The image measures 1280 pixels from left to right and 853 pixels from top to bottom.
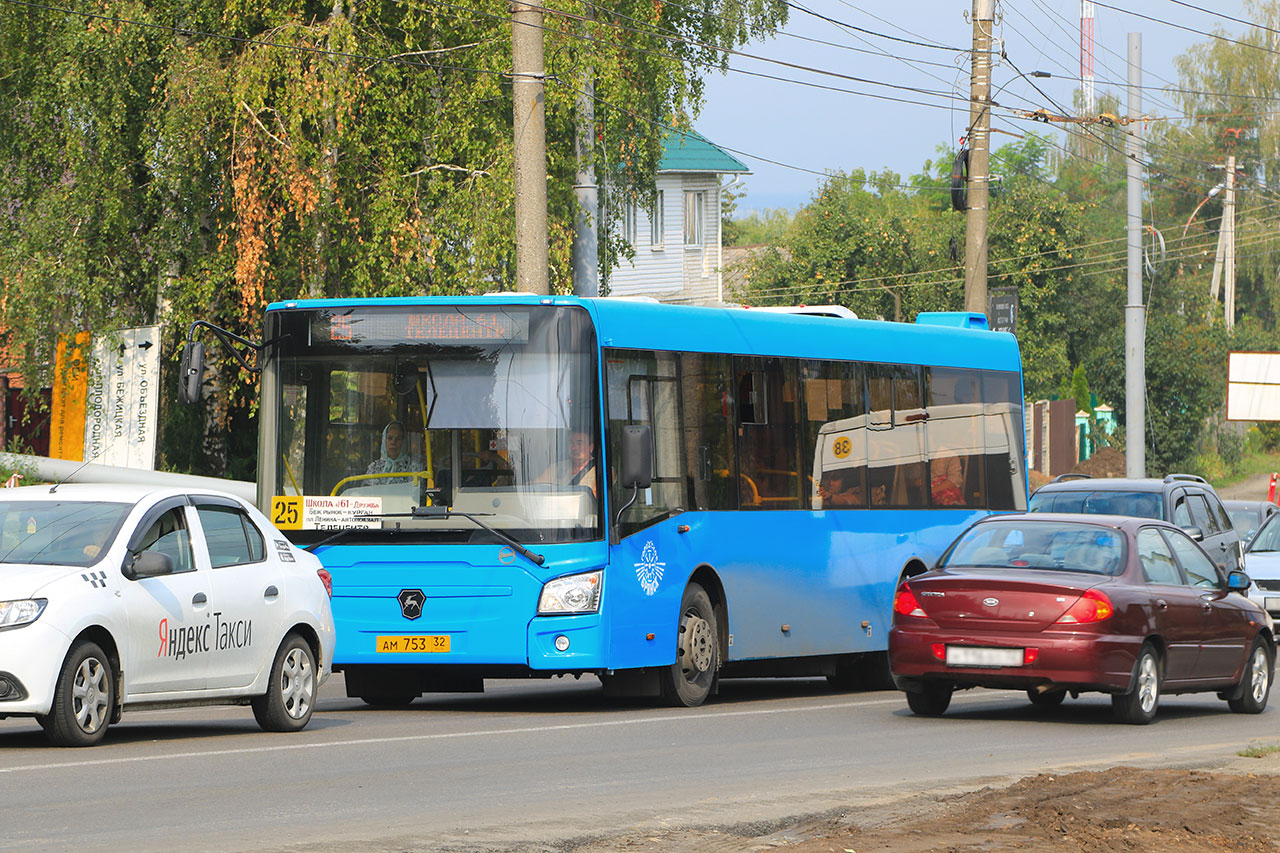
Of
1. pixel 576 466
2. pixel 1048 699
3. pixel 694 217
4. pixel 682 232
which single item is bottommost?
pixel 1048 699

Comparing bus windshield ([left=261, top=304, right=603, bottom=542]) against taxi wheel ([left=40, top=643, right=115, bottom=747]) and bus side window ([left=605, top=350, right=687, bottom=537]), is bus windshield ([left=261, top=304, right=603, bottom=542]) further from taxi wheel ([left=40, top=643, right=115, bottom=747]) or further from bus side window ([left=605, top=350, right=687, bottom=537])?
taxi wheel ([left=40, top=643, right=115, bottom=747])

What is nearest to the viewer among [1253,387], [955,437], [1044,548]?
[1044,548]

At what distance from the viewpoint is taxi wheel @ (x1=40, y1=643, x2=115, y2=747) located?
11242mm

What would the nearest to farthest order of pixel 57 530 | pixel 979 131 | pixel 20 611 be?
pixel 20 611 → pixel 57 530 → pixel 979 131

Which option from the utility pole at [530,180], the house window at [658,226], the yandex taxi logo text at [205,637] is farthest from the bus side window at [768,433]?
the house window at [658,226]

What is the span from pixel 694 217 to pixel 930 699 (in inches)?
1851

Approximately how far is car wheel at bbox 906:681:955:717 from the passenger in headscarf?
13.2ft

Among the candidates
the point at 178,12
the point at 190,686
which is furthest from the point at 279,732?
the point at 178,12

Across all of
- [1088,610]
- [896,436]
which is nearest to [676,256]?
[896,436]

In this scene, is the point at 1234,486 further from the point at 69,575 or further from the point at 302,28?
the point at 69,575

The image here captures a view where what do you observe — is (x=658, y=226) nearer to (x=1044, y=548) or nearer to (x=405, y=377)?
(x=405, y=377)

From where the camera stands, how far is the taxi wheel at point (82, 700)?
11242mm

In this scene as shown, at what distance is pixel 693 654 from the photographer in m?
15.5

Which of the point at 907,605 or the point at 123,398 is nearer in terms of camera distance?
the point at 907,605
